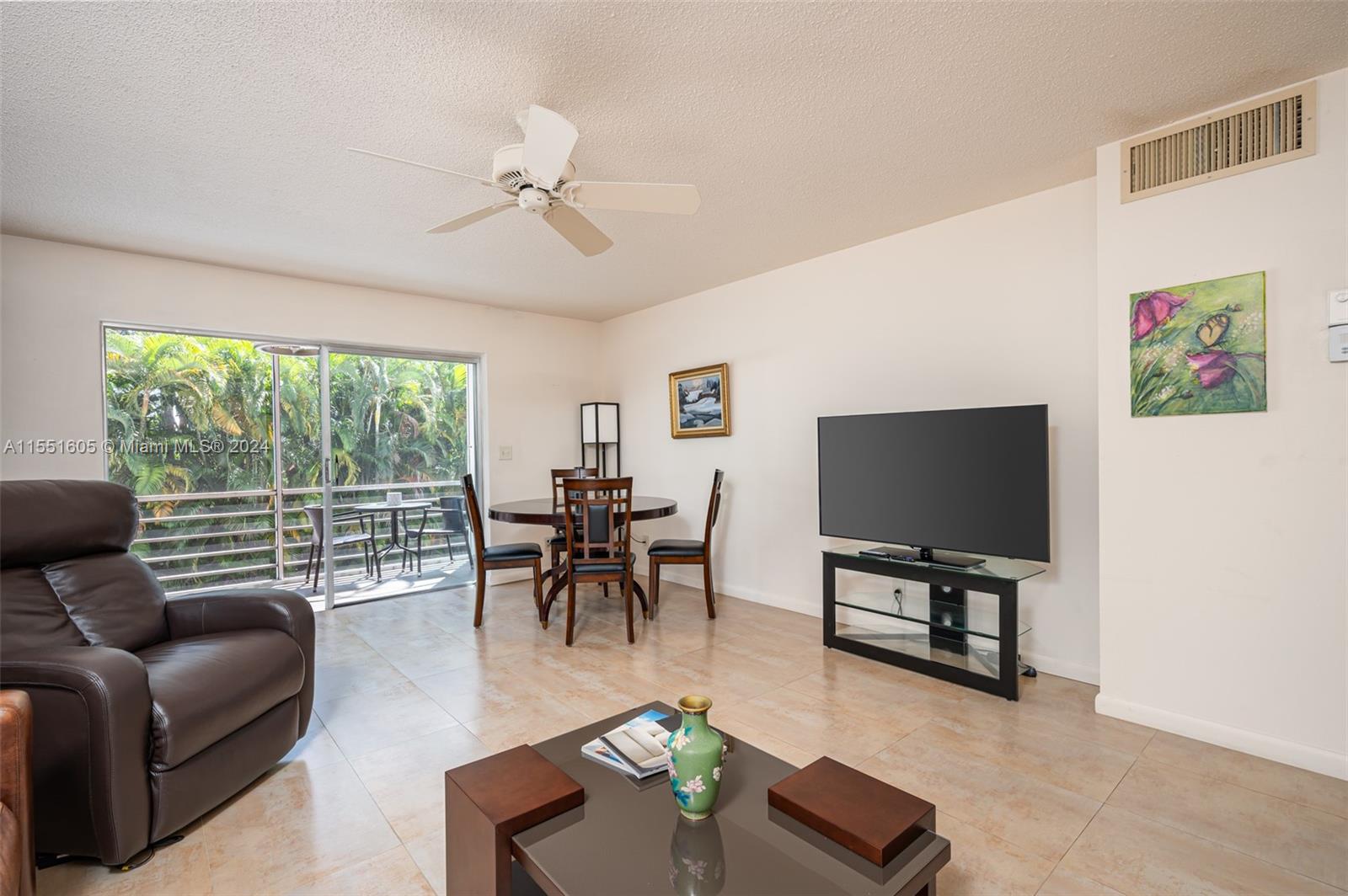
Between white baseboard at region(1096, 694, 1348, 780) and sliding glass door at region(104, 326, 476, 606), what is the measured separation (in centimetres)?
470

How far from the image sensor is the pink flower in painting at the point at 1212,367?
2287mm

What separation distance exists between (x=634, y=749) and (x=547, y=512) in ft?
8.33

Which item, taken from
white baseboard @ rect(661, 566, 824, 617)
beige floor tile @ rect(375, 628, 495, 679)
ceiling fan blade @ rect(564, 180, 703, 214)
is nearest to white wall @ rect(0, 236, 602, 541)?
white baseboard @ rect(661, 566, 824, 617)

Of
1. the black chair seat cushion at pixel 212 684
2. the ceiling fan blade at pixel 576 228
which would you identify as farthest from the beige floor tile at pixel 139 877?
the ceiling fan blade at pixel 576 228

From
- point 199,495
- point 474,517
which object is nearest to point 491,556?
point 474,517

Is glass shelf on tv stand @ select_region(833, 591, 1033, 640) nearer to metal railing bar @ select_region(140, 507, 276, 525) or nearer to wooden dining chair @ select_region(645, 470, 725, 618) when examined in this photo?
wooden dining chair @ select_region(645, 470, 725, 618)

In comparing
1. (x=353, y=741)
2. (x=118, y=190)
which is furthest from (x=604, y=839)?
(x=118, y=190)

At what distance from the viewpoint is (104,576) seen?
7.34ft

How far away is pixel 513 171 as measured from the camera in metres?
2.07

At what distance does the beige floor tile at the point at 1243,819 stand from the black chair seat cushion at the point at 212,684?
9.55 feet

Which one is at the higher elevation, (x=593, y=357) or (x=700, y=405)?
(x=593, y=357)

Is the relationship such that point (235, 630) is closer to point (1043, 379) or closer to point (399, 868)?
point (399, 868)

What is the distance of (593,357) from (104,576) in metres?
4.35

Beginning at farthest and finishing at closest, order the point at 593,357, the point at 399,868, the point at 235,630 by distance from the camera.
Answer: the point at 593,357
the point at 235,630
the point at 399,868
